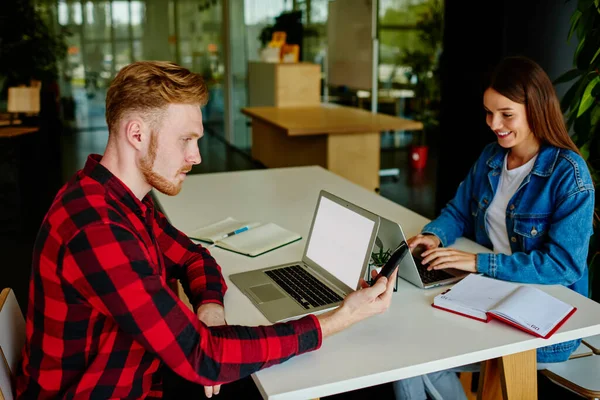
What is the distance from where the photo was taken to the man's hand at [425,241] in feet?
6.71

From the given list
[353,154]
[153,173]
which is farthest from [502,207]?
[353,154]

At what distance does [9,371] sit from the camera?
143cm

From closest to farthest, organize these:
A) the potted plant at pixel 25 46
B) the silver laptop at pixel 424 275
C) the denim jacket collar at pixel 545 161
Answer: the silver laptop at pixel 424 275
the denim jacket collar at pixel 545 161
the potted plant at pixel 25 46

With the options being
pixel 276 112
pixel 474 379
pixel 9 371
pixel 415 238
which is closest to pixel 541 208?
pixel 415 238

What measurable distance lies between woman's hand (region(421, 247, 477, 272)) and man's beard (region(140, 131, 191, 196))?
813 millimetres

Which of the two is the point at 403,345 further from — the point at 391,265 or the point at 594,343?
the point at 594,343

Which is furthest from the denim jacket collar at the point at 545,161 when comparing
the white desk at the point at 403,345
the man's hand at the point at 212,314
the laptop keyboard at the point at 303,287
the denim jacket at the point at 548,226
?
the man's hand at the point at 212,314

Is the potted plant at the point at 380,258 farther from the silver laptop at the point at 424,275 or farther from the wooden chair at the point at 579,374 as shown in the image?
the wooden chair at the point at 579,374

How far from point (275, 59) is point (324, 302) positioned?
583 cm

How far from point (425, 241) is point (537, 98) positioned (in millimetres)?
575

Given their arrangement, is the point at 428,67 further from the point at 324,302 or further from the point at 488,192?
the point at 324,302

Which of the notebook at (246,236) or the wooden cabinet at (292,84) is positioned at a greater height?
the wooden cabinet at (292,84)

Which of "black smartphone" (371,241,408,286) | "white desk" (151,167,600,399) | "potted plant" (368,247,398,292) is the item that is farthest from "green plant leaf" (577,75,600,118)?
"black smartphone" (371,241,408,286)

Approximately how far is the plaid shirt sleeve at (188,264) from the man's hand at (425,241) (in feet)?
2.17
